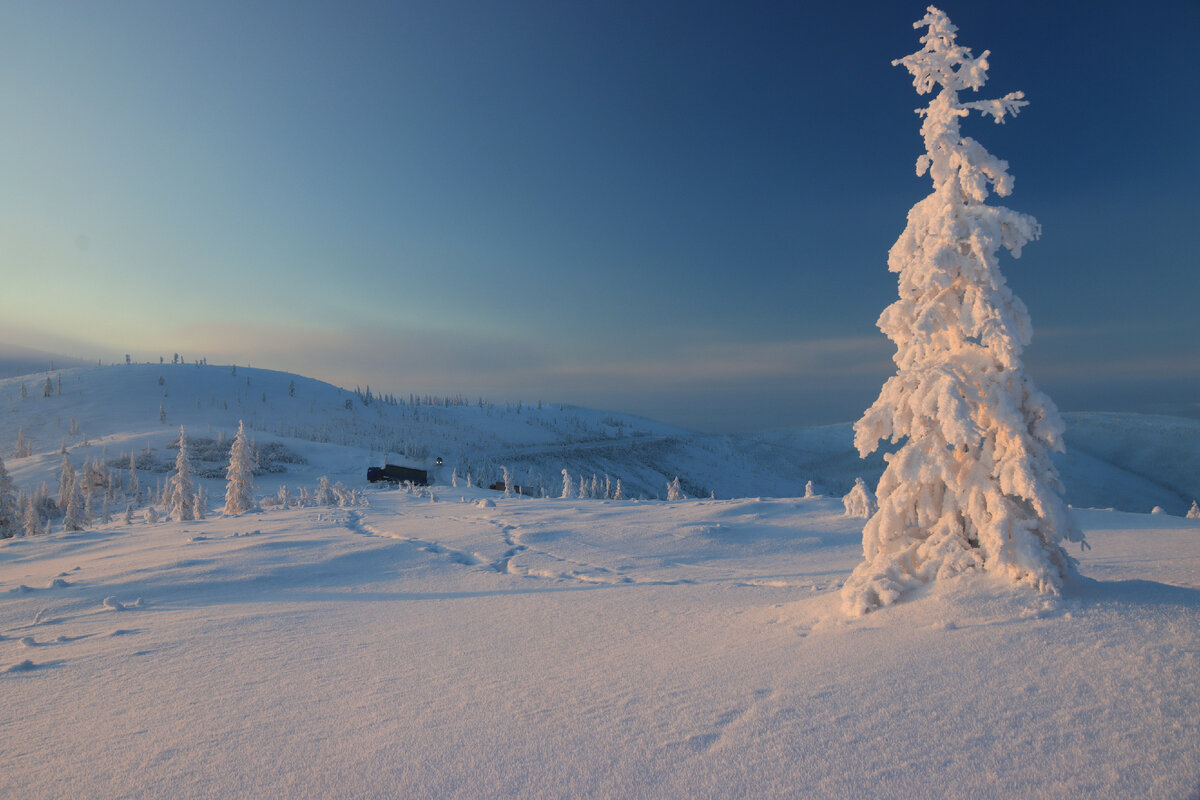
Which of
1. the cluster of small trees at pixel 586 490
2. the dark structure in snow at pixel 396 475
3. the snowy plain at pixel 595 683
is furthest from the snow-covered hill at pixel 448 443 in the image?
the snowy plain at pixel 595 683

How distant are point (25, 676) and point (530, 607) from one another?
5832 mm

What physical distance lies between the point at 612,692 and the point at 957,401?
4.86 metres

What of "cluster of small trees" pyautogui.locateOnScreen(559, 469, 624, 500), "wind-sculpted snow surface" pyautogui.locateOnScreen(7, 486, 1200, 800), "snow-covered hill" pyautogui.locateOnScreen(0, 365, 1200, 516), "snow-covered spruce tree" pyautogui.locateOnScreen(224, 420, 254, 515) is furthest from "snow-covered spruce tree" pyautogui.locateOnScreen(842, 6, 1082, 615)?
"snow-covered hill" pyautogui.locateOnScreen(0, 365, 1200, 516)

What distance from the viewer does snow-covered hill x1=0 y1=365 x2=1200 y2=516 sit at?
92.1 metres

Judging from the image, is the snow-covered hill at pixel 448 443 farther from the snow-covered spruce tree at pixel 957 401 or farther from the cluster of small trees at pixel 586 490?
the snow-covered spruce tree at pixel 957 401

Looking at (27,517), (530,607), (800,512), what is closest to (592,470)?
(27,517)

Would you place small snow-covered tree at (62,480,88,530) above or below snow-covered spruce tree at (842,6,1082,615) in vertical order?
below

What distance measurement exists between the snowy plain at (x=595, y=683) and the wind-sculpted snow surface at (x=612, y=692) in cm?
2

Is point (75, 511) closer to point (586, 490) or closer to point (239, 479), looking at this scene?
point (239, 479)

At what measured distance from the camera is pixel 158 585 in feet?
35.8

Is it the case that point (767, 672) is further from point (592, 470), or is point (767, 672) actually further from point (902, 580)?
point (592, 470)

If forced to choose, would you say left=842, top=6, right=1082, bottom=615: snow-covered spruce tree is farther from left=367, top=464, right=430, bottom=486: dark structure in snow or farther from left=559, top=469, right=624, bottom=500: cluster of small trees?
left=367, top=464, right=430, bottom=486: dark structure in snow

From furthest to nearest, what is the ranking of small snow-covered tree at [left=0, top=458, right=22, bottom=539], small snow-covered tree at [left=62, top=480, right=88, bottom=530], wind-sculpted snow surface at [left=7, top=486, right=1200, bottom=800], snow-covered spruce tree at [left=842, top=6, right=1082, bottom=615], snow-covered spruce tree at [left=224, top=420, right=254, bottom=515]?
1. small snow-covered tree at [left=62, top=480, right=88, bottom=530]
2. snow-covered spruce tree at [left=224, top=420, right=254, bottom=515]
3. small snow-covered tree at [left=0, top=458, right=22, bottom=539]
4. snow-covered spruce tree at [left=842, top=6, right=1082, bottom=615]
5. wind-sculpted snow surface at [left=7, top=486, right=1200, bottom=800]

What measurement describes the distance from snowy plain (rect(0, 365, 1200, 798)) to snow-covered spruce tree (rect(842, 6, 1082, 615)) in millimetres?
568
